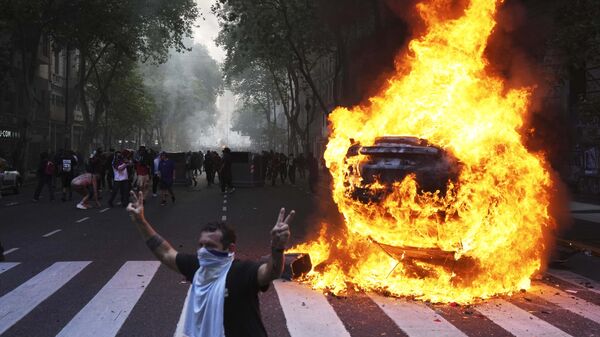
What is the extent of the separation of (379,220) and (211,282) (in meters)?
4.82

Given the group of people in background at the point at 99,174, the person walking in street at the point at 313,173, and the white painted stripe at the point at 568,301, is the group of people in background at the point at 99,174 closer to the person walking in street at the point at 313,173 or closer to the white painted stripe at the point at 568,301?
the person walking in street at the point at 313,173

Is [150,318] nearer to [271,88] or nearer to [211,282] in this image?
[211,282]

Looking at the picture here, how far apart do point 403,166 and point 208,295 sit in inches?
202

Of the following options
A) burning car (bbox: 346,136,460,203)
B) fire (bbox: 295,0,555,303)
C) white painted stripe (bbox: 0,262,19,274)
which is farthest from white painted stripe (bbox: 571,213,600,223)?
white painted stripe (bbox: 0,262,19,274)

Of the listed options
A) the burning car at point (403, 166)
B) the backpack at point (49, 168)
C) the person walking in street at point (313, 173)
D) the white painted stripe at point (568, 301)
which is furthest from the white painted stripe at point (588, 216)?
the backpack at point (49, 168)

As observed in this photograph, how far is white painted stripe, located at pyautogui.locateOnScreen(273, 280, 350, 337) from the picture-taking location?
5.52 meters

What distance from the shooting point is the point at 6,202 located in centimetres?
1912

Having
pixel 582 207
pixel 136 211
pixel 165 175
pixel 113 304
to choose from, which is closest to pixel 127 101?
pixel 165 175

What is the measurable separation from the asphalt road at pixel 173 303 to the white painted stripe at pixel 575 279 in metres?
0.02

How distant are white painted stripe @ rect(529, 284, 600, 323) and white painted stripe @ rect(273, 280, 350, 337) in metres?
2.77

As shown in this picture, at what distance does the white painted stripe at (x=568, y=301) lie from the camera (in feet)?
20.9

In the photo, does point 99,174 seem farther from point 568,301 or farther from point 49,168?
point 568,301

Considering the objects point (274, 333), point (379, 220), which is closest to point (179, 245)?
point (379, 220)

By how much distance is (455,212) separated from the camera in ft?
24.1
